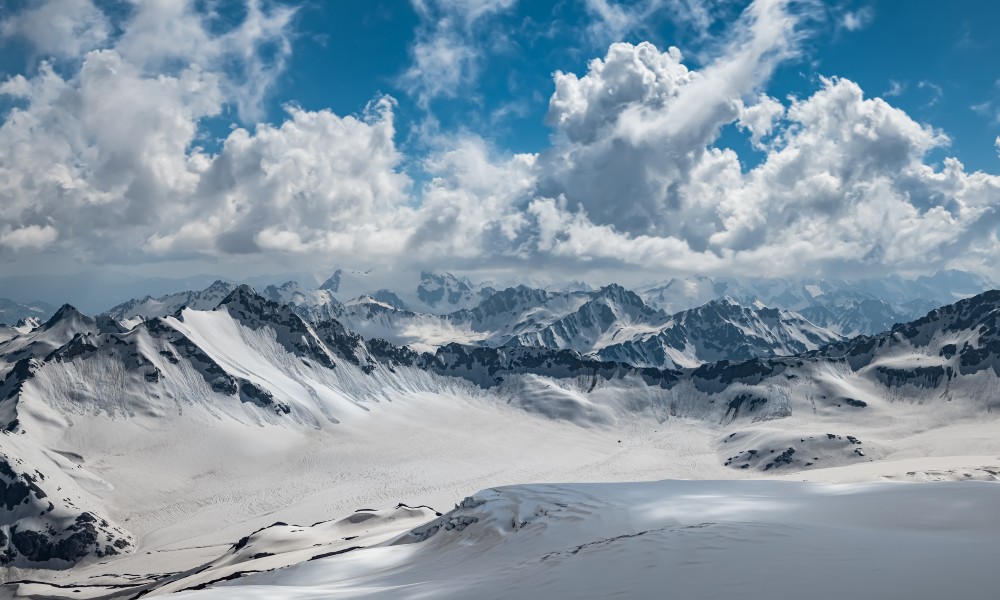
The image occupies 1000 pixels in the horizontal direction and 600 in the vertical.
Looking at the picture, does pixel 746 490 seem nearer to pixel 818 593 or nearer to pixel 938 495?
pixel 938 495

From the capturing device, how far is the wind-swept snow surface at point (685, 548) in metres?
34.7

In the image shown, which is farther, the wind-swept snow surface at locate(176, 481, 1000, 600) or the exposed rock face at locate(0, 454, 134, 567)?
the exposed rock face at locate(0, 454, 134, 567)

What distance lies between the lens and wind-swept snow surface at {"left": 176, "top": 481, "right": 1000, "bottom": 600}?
3469 centimetres

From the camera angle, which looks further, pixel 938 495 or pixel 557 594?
pixel 938 495

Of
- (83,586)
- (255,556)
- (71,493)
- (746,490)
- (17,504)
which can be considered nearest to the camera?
(746,490)

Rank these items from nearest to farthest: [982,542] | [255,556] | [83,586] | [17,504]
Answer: [982,542]
[255,556]
[83,586]
[17,504]

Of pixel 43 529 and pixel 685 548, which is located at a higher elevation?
pixel 685 548

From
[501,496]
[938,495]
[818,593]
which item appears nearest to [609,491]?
[501,496]

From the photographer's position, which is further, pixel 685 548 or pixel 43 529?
pixel 43 529

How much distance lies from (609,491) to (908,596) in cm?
5688

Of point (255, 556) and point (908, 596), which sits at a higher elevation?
point (908, 596)

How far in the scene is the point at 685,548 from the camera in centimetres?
4391

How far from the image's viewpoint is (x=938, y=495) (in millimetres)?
63188

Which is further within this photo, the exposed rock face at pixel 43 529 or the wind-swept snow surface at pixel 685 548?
the exposed rock face at pixel 43 529
